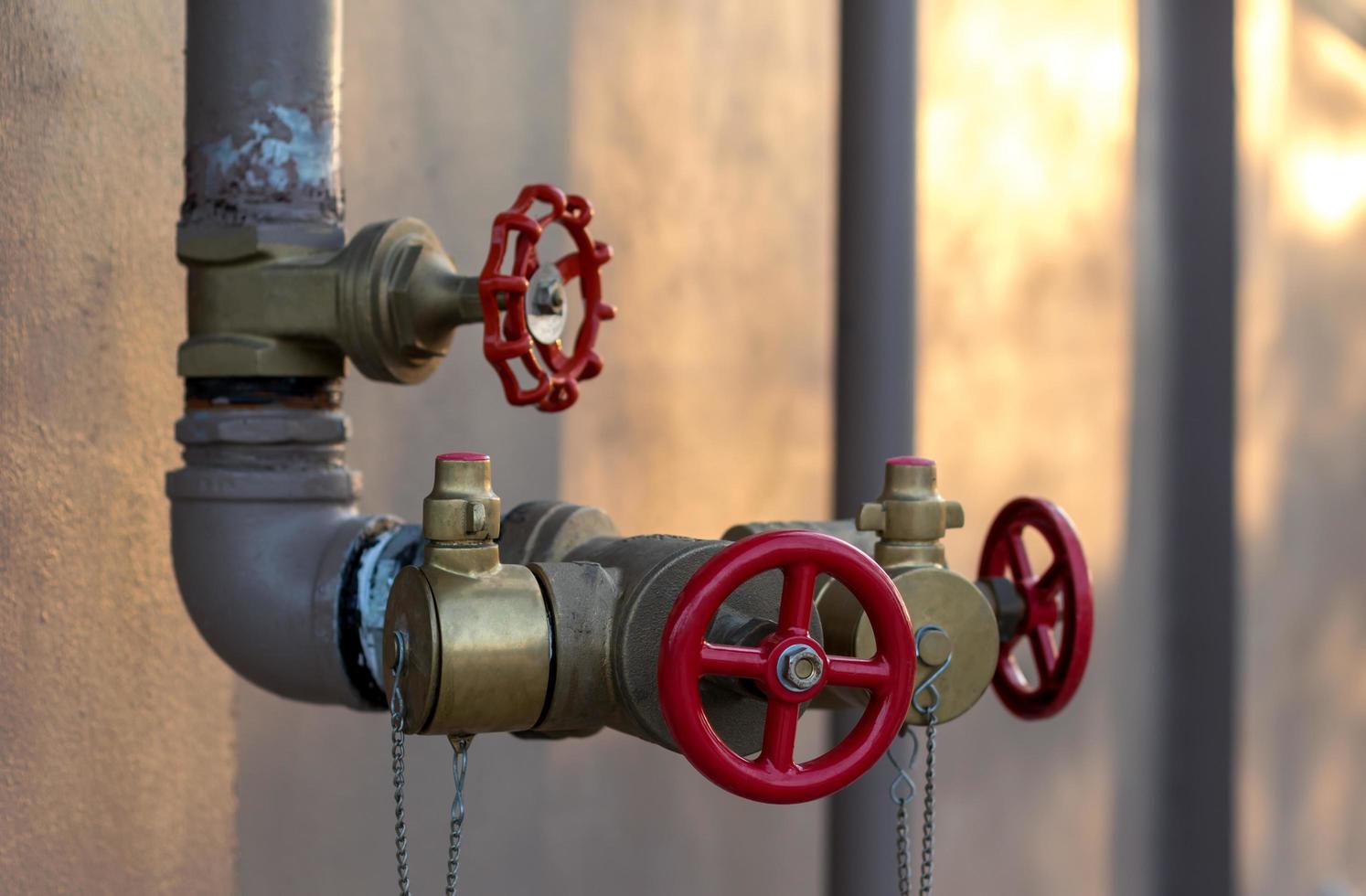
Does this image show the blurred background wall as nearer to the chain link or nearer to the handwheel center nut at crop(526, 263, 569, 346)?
the handwheel center nut at crop(526, 263, 569, 346)

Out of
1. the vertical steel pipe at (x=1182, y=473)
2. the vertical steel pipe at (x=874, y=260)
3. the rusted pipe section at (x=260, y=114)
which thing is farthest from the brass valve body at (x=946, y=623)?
the vertical steel pipe at (x=1182, y=473)

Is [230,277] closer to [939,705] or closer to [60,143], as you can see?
[60,143]

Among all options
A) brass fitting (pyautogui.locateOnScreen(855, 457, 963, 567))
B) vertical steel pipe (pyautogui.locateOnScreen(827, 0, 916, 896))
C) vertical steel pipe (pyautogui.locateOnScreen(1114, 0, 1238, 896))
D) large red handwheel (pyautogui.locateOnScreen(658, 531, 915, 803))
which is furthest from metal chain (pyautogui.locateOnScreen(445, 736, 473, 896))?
vertical steel pipe (pyautogui.locateOnScreen(1114, 0, 1238, 896))

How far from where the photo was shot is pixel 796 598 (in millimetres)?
521

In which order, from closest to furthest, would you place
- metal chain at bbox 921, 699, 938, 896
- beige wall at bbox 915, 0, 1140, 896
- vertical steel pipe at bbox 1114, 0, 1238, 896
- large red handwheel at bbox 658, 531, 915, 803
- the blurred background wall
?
large red handwheel at bbox 658, 531, 915, 803 < metal chain at bbox 921, 699, 938, 896 < the blurred background wall < beige wall at bbox 915, 0, 1140, 896 < vertical steel pipe at bbox 1114, 0, 1238, 896

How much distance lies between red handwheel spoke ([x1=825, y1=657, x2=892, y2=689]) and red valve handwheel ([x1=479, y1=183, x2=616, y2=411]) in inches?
10.1

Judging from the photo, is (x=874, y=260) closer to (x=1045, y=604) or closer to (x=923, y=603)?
(x=1045, y=604)

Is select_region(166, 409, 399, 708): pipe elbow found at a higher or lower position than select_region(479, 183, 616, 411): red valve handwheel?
lower

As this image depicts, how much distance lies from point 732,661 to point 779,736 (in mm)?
34

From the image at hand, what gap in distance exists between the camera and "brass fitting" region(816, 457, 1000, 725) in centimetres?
64

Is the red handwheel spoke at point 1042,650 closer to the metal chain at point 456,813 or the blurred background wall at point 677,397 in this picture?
the metal chain at point 456,813

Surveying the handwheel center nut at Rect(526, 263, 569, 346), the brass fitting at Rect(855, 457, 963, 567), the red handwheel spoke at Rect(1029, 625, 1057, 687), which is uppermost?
the handwheel center nut at Rect(526, 263, 569, 346)

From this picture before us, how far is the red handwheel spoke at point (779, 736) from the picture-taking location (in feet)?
1.70

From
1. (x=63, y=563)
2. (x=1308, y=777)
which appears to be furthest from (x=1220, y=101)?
(x=63, y=563)
